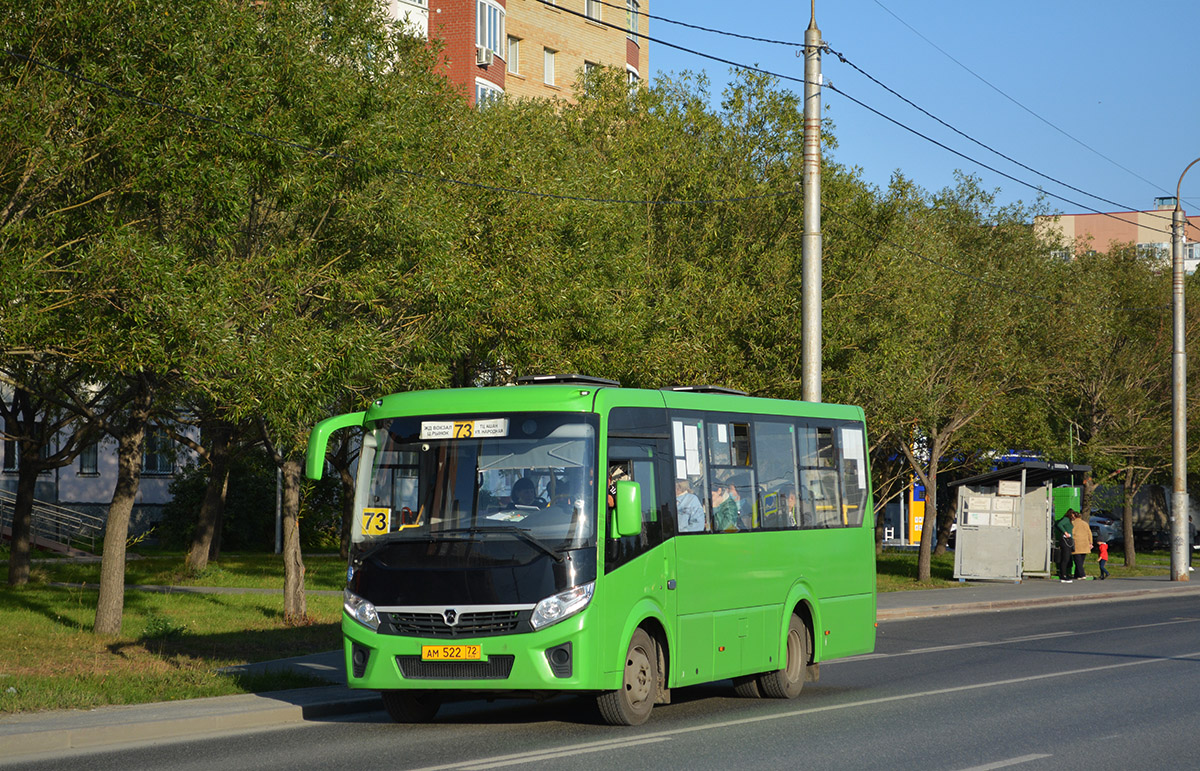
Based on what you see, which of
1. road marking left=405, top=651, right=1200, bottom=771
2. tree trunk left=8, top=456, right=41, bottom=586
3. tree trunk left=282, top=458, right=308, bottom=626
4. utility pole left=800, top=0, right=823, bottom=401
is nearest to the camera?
road marking left=405, top=651, right=1200, bottom=771

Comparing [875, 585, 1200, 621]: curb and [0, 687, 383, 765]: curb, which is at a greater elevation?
[0, 687, 383, 765]: curb

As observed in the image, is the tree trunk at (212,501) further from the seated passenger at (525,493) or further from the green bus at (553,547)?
the seated passenger at (525,493)

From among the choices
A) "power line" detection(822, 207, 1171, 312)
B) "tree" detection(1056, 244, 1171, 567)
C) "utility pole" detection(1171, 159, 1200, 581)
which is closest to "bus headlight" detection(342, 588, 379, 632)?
"power line" detection(822, 207, 1171, 312)

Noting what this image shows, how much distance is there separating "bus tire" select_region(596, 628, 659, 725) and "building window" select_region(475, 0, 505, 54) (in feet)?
131

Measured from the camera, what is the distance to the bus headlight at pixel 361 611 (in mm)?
11398

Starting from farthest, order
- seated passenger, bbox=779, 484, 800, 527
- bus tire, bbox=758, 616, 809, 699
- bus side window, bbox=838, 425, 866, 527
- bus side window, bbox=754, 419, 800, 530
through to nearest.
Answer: bus side window, bbox=838, 425, 866, 527 → seated passenger, bbox=779, 484, 800, 527 → bus tire, bbox=758, 616, 809, 699 → bus side window, bbox=754, 419, 800, 530

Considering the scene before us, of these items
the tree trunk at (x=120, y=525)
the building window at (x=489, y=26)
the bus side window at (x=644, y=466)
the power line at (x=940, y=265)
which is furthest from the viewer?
the building window at (x=489, y=26)

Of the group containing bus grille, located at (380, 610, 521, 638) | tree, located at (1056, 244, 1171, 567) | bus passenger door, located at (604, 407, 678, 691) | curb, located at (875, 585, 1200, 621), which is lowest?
curb, located at (875, 585, 1200, 621)

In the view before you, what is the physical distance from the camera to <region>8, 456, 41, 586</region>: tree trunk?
89.4 feet

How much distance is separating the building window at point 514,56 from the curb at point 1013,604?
1271 inches

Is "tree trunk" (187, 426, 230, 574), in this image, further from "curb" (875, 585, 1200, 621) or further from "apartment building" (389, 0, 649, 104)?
"apartment building" (389, 0, 649, 104)

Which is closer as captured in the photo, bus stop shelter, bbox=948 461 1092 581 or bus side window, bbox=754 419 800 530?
bus side window, bbox=754 419 800 530

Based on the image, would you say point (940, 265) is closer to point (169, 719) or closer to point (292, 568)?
point (292, 568)

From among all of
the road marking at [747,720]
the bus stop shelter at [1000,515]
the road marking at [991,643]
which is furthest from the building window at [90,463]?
the road marking at [747,720]
